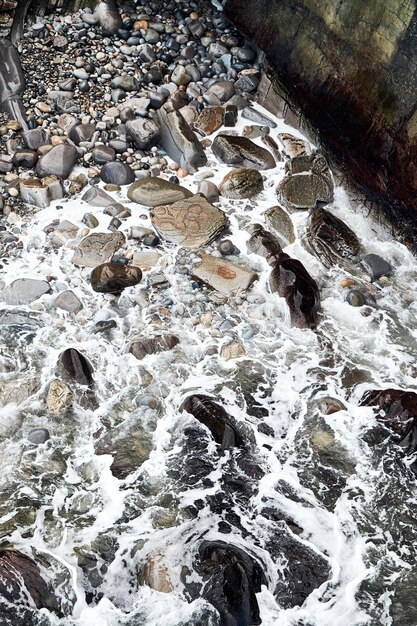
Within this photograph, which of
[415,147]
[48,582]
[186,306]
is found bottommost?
[48,582]

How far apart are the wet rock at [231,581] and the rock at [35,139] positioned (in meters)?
4.69

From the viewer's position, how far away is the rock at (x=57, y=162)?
7.22 m

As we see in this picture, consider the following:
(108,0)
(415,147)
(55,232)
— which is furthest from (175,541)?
(108,0)

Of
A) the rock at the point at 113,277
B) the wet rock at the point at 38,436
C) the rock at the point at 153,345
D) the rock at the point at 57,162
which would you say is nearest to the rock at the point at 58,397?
the wet rock at the point at 38,436

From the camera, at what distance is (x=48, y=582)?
443 cm

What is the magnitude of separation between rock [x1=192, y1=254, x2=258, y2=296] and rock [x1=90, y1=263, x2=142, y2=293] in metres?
0.58

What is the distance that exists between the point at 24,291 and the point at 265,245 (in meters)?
2.37

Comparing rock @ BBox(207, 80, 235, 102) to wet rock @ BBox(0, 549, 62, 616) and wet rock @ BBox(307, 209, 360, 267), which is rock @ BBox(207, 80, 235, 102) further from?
wet rock @ BBox(0, 549, 62, 616)

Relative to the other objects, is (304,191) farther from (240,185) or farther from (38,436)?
(38,436)

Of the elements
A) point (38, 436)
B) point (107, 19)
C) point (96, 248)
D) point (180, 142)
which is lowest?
point (38, 436)

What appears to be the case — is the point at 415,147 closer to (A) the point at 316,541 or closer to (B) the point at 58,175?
(B) the point at 58,175

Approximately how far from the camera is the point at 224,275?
6.56 meters

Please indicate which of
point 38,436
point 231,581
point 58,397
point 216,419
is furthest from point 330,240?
point 231,581

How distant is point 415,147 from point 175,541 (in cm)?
455
